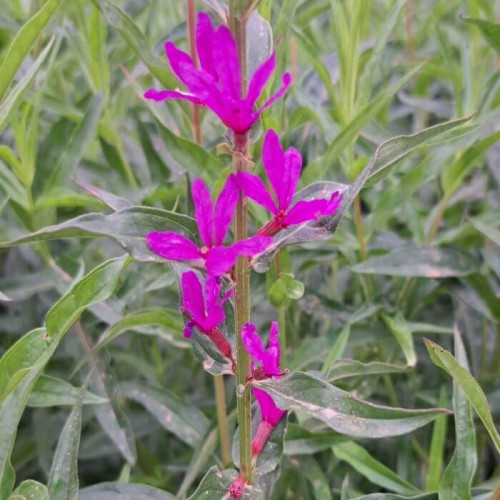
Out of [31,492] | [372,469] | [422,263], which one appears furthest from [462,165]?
[31,492]

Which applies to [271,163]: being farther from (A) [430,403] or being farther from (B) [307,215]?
(A) [430,403]

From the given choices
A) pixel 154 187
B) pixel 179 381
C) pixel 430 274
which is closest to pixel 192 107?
pixel 154 187

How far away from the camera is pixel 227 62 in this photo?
0.43m

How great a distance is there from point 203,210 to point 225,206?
2 cm

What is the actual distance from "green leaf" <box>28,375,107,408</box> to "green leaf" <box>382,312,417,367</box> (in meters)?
0.29

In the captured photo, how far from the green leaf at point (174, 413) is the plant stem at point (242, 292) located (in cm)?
30

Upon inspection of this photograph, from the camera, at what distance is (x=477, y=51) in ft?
3.34

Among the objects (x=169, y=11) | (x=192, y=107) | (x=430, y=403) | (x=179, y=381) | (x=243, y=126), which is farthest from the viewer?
(x=169, y=11)

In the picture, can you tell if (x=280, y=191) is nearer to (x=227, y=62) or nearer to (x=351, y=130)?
(x=227, y=62)

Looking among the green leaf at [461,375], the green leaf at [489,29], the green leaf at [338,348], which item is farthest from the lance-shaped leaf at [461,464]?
the green leaf at [489,29]

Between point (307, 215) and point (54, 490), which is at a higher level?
point (307, 215)

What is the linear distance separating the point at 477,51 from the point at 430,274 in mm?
352

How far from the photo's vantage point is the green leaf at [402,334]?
75 centimetres

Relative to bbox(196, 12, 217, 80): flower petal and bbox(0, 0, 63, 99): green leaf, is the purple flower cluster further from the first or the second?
bbox(0, 0, 63, 99): green leaf
